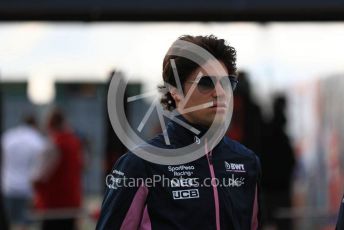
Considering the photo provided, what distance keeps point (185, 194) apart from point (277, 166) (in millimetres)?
5240

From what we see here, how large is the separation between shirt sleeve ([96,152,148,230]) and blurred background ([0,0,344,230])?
3356 millimetres

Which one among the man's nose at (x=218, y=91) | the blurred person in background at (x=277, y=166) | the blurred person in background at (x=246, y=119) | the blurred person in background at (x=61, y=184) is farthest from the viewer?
the blurred person in background at (x=61, y=184)

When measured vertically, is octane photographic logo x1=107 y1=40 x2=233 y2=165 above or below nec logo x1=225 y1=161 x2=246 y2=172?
above

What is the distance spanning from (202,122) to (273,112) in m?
5.04

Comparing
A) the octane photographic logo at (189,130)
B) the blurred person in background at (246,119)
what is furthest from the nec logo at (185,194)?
the blurred person in background at (246,119)

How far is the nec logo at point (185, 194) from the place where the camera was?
260cm

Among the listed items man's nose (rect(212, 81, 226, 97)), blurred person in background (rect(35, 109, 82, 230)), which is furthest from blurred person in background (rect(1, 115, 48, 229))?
man's nose (rect(212, 81, 226, 97))

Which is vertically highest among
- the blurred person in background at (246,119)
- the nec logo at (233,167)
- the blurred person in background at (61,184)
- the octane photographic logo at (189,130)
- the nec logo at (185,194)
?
the octane photographic logo at (189,130)

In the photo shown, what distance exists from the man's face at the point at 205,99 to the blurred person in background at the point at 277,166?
488 cm

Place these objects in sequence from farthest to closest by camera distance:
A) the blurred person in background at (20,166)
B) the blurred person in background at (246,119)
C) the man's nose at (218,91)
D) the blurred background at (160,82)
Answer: the blurred person in background at (20,166) < the blurred person in background at (246,119) < the blurred background at (160,82) < the man's nose at (218,91)

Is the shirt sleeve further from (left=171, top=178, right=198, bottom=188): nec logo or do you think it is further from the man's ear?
the man's ear

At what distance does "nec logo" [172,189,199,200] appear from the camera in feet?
8.54

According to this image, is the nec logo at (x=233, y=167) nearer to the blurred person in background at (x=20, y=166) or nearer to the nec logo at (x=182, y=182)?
the nec logo at (x=182, y=182)

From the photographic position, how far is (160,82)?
6539 mm
